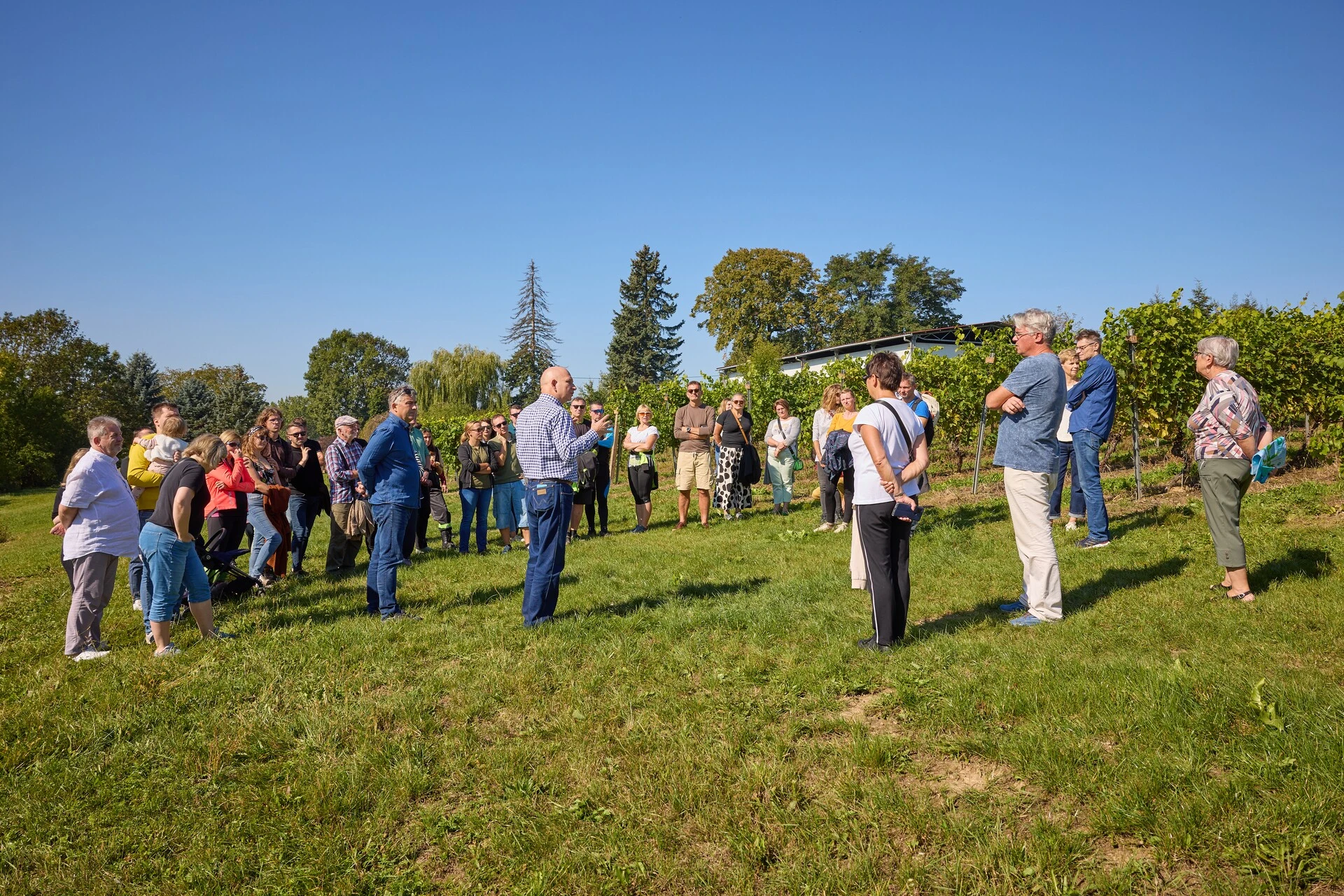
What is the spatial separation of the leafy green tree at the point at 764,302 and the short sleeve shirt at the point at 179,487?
4706 cm

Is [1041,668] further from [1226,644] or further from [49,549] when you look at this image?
[49,549]

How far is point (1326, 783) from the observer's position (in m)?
2.68

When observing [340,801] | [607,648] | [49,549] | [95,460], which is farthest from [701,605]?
[49,549]

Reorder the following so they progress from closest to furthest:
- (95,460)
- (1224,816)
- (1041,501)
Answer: (1224,816), (1041,501), (95,460)

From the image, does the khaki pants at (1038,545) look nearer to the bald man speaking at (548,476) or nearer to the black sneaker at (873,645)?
the black sneaker at (873,645)

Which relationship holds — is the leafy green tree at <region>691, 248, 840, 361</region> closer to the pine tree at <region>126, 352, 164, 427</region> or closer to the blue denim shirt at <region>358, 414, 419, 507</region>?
the pine tree at <region>126, 352, 164, 427</region>

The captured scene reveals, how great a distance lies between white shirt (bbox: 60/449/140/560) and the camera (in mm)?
5227

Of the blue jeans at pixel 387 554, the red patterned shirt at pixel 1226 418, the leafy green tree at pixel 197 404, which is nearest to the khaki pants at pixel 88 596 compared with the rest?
the blue jeans at pixel 387 554

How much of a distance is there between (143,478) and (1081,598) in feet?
25.8

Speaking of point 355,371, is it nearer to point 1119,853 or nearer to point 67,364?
point 67,364

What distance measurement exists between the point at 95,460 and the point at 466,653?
3.03 meters

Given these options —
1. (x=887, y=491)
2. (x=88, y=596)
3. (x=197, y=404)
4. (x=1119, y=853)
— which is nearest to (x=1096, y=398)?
(x=887, y=491)

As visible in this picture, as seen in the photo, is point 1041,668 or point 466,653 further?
point 466,653

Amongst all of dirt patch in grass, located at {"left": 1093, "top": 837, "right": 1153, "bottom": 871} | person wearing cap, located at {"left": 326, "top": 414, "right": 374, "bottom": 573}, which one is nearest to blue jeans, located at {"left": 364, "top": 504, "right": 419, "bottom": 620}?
person wearing cap, located at {"left": 326, "top": 414, "right": 374, "bottom": 573}
